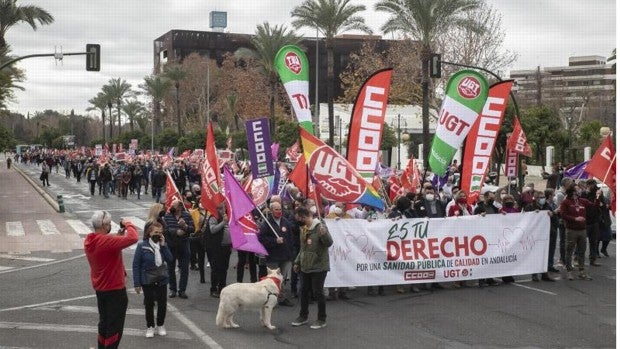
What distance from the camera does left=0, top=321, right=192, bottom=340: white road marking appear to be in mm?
8922

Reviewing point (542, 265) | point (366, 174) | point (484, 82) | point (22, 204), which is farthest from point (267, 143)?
point (22, 204)

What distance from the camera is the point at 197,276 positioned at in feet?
43.7

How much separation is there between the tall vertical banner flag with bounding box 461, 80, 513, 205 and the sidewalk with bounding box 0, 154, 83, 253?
9693 mm

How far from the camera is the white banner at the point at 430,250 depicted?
36.7 ft

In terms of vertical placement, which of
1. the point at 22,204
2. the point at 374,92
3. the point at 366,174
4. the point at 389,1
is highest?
the point at 389,1

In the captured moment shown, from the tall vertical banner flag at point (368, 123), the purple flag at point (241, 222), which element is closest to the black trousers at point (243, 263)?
the purple flag at point (241, 222)

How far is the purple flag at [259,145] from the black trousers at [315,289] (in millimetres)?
4137

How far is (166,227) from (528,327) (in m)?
5.25

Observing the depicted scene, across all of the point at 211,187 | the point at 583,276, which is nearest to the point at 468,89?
the point at 583,276

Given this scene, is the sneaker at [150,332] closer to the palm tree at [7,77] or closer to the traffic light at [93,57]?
the traffic light at [93,57]

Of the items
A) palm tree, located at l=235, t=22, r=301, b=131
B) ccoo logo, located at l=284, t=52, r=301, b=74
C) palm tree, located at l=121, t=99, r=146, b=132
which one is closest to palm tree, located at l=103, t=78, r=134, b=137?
palm tree, located at l=121, t=99, r=146, b=132

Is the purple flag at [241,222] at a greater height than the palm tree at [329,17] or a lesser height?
lesser

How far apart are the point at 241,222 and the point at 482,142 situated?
6324 millimetres

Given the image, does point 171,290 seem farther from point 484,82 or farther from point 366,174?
point 484,82
